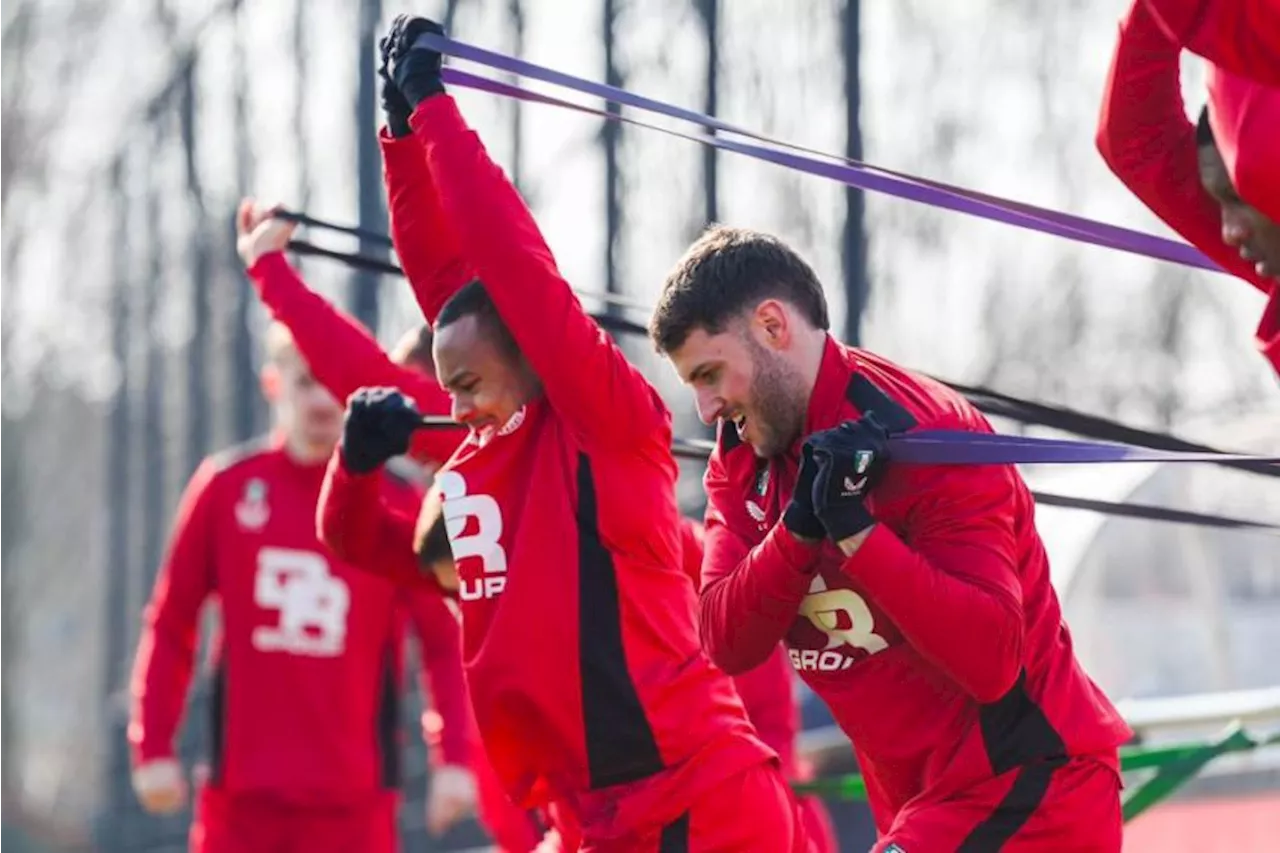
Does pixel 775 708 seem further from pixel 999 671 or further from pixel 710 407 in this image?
pixel 999 671

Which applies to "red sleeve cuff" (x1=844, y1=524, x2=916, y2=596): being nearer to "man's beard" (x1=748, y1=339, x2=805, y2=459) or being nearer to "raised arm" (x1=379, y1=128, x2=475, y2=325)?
"man's beard" (x1=748, y1=339, x2=805, y2=459)

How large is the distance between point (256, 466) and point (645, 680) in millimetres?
3345

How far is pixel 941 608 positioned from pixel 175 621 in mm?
4394

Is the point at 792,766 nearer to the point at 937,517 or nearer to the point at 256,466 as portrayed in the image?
the point at 256,466

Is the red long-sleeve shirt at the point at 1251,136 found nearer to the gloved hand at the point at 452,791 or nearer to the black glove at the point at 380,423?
the black glove at the point at 380,423

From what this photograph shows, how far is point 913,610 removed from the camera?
329cm

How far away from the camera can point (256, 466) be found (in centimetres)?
724

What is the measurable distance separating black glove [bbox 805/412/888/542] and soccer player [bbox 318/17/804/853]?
2.64ft

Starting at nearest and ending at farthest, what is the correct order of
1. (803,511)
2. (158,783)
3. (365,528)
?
1. (803,511)
2. (365,528)
3. (158,783)

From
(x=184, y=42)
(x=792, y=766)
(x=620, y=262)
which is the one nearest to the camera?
(x=792, y=766)

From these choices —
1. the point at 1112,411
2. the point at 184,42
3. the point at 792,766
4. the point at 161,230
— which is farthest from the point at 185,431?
the point at 792,766

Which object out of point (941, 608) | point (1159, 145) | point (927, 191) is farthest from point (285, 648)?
point (1159, 145)

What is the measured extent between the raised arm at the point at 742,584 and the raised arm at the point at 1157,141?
72 centimetres

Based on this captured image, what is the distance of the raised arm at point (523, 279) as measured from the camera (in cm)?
394
